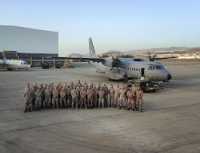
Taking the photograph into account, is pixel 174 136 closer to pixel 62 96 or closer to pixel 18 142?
pixel 18 142

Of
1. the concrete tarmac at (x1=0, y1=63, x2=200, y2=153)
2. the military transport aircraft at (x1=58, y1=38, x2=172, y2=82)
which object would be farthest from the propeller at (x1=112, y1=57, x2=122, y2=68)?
the concrete tarmac at (x1=0, y1=63, x2=200, y2=153)

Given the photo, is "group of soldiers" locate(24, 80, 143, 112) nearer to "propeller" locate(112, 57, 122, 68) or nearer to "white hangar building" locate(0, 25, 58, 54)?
"propeller" locate(112, 57, 122, 68)

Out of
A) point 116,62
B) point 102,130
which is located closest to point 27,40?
point 116,62

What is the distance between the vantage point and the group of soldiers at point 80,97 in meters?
16.1

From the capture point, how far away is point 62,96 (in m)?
16.5

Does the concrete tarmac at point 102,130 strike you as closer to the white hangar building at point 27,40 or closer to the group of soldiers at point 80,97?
the group of soldiers at point 80,97

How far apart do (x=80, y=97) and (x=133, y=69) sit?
42.2ft

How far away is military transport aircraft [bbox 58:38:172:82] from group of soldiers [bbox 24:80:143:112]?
904 cm

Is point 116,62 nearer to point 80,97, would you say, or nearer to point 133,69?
point 133,69

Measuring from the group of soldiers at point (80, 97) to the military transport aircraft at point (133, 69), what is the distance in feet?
29.6

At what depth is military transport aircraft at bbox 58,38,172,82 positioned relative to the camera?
26.2 m

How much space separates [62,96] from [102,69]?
17.7 m

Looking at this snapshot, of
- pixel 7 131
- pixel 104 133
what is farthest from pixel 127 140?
pixel 7 131

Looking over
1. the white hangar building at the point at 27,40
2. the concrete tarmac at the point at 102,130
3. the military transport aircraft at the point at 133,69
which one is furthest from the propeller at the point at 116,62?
the white hangar building at the point at 27,40
